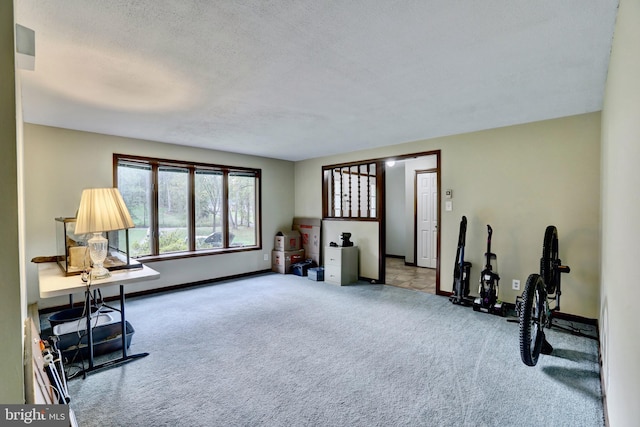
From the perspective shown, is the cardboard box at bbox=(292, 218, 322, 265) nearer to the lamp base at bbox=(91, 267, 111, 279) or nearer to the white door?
the white door

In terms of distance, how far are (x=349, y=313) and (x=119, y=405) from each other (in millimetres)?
2451

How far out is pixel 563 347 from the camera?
2773 millimetres

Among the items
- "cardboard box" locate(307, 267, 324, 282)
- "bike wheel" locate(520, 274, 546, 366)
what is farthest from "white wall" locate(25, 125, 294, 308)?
"bike wheel" locate(520, 274, 546, 366)

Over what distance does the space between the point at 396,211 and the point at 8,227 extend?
759 cm

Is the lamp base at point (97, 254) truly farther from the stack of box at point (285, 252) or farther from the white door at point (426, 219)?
the white door at point (426, 219)

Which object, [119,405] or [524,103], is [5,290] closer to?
[119,405]

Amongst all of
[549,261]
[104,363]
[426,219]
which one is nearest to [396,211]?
[426,219]

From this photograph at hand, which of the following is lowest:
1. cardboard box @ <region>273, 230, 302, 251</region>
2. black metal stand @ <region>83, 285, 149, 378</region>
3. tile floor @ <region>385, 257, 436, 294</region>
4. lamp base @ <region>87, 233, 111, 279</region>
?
tile floor @ <region>385, 257, 436, 294</region>

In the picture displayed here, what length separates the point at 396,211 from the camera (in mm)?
7871

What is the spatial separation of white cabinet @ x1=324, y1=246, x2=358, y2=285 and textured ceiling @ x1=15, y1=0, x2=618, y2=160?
91.6 inches

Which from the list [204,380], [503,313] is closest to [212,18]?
[204,380]

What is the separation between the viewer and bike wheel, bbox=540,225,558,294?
2.79 metres

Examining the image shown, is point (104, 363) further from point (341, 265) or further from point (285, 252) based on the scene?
point (285, 252)

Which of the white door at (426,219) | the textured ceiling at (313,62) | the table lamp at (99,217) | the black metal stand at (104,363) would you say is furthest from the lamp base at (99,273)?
the white door at (426,219)
